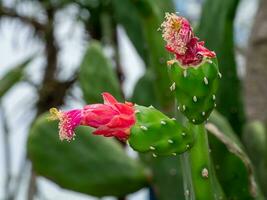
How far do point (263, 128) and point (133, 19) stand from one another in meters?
0.65

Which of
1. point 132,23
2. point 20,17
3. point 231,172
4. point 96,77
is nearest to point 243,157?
point 231,172

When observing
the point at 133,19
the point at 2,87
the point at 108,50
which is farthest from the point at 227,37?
the point at 108,50

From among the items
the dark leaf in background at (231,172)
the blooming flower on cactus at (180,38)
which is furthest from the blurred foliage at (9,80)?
the blooming flower on cactus at (180,38)

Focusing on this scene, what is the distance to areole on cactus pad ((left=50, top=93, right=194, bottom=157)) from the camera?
0.97 metres

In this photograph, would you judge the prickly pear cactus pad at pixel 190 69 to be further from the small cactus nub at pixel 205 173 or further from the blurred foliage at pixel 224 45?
the blurred foliage at pixel 224 45

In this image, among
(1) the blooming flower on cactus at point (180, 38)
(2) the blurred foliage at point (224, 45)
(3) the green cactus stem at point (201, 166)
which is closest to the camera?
(1) the blooming flower on cactus at point (180, 38)

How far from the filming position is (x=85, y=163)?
220 cm

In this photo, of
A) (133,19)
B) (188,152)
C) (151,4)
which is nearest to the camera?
(188,152)

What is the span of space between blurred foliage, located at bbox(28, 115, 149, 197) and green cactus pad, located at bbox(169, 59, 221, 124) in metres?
1.17

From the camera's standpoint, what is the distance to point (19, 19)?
14.7 feet

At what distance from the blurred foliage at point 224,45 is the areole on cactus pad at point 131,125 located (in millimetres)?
1035

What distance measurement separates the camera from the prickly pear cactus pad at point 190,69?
942 millimetres

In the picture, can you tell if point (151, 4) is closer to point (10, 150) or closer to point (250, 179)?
point (250, 179)

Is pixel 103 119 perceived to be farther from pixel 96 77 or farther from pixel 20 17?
pixel 20 17
